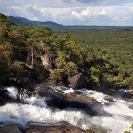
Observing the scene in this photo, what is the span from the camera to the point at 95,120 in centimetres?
2492

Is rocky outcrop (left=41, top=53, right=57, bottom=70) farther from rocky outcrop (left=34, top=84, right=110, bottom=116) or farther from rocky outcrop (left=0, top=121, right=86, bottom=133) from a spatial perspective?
rocky outcrop (left=0, top=121, right=86, bottom=133)

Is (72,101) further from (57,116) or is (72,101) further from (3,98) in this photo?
(3,98)

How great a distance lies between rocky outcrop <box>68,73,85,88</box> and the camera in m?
38.4

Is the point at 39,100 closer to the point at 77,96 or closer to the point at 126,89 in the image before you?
the point at 77,96

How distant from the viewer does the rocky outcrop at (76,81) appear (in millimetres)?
38444

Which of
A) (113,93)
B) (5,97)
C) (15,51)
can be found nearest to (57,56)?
(15,51)

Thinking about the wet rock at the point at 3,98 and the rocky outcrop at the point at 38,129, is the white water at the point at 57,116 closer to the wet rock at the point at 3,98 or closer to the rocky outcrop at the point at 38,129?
the wet rock at the point at 3,98

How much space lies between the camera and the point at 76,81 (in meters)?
38.7

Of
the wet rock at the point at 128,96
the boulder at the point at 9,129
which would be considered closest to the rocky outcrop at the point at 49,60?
the wet rock at the point at 128,96

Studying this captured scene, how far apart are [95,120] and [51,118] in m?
5.01

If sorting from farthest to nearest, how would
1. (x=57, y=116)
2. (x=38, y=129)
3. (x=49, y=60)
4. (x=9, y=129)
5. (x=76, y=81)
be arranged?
(x=49, y=60) < (x=76, y=81) < (x=57, y=116) < (x=38, y=129) < (x=9, y=129)

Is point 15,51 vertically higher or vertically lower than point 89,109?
higher

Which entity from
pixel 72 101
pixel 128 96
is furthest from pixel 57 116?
pixel 128 96

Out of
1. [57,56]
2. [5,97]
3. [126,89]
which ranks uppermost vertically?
[57,56]
